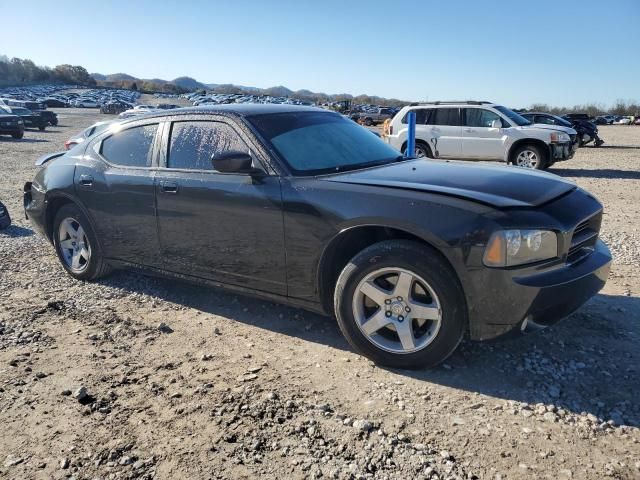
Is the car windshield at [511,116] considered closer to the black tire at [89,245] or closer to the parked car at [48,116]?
the black tire at [89,245]

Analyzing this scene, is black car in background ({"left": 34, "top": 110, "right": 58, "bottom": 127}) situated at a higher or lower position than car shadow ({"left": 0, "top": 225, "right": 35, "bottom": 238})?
higher

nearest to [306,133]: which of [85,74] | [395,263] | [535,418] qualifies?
[395,263]

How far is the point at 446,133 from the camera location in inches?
550

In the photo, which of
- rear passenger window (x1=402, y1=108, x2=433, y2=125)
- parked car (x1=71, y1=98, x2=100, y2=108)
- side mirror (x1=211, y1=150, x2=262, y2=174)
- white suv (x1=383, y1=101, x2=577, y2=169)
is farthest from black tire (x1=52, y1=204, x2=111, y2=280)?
parked car (x1=71, y1=98, x2=100, y2=108)

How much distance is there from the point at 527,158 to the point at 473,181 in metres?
10.8

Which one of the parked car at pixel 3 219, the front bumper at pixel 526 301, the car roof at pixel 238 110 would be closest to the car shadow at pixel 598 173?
the car roof at pixel 238 110

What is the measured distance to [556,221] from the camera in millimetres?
3029

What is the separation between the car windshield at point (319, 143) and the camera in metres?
3.77

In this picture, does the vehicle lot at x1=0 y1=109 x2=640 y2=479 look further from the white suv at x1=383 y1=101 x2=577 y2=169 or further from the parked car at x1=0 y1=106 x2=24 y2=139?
the parked car at x1=0 y1=106 x2=24 y2=139

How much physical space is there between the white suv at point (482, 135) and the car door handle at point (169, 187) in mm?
10517

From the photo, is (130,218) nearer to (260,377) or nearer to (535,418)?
(260,377)

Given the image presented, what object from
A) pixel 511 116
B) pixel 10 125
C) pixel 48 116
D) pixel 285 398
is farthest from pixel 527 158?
pixel 48 116

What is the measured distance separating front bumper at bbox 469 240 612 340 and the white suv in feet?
A: 35.6

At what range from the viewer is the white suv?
42.9ft
